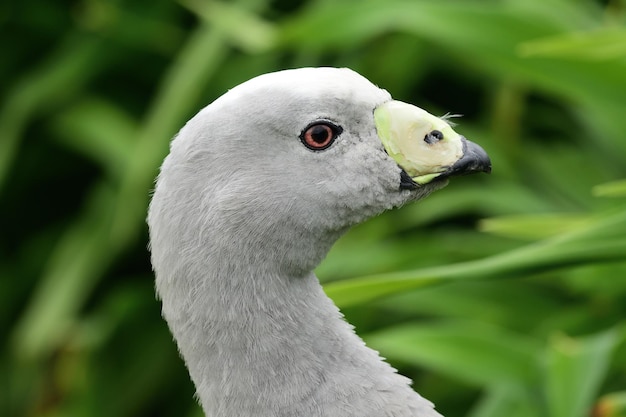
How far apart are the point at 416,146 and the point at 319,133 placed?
0.35 ft

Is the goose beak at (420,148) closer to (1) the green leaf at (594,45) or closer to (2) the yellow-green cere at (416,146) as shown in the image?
(2) the yellow-green cere at (416,146)

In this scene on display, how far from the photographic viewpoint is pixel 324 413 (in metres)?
1.22

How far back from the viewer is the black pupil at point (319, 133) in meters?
1.26

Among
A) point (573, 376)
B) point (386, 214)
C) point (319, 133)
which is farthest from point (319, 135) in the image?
point (386, 214)

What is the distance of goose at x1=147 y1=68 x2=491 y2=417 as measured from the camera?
1.23m

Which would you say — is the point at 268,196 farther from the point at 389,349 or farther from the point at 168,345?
the point at 168,345

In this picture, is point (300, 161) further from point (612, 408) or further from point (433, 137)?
point (612, 408)

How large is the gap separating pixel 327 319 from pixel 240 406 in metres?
0.13

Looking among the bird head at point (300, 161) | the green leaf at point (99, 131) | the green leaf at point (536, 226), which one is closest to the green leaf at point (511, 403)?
the green leaf at point (536, 226)

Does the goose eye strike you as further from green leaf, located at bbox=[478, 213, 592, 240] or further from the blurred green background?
green leaf, located at bbox=[478, 213, 592, 240]

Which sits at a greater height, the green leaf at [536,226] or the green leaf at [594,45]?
the green leaf at [594,45]

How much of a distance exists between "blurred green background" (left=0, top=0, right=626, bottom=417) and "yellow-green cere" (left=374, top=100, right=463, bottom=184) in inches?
11.2

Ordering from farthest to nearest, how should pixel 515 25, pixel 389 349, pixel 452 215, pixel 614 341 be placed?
pixel 452 215 < pixel 515 25 < pixel 389 349 < pixel 614 341

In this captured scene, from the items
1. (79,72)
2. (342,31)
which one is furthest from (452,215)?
(79,72)
